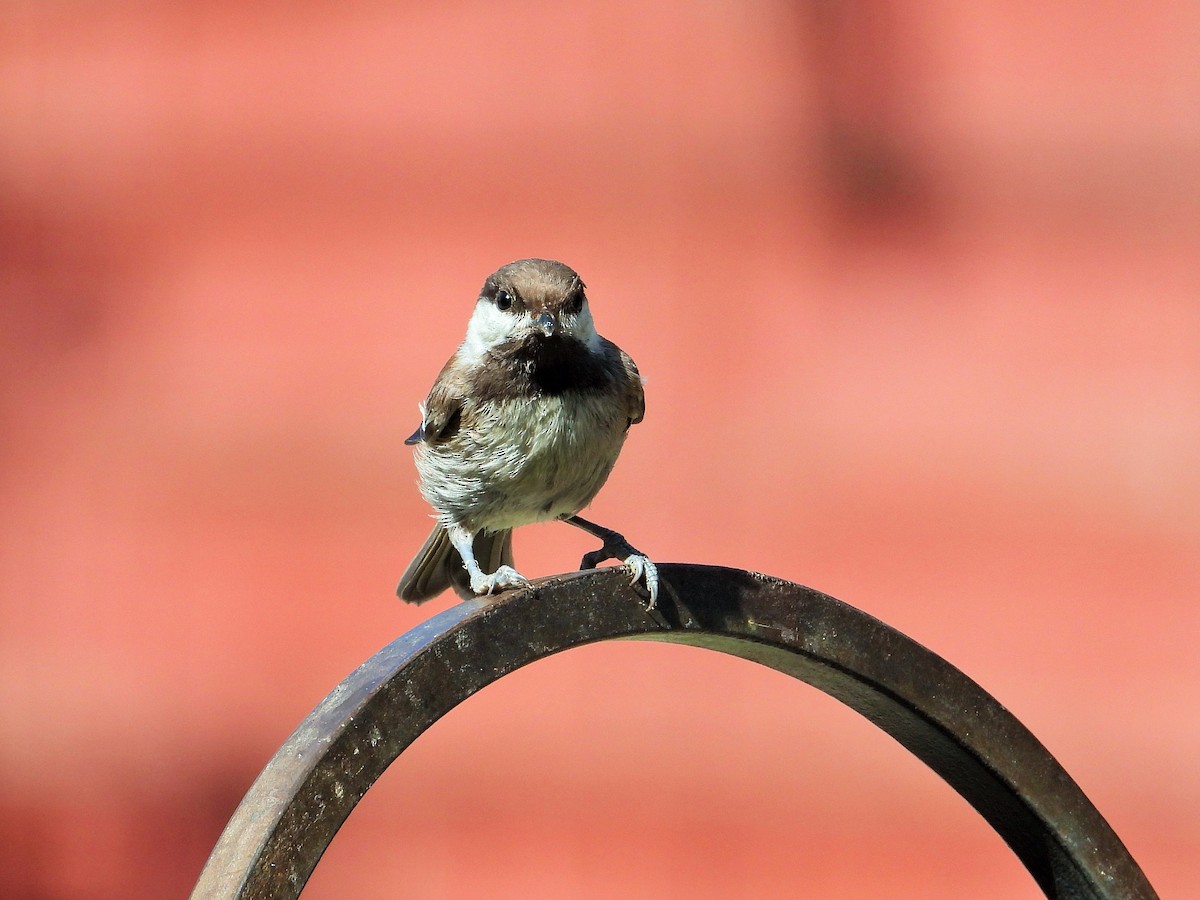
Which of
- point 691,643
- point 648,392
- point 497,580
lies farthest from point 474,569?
point 648,392

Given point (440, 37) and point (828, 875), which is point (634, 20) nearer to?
point (440, 37)

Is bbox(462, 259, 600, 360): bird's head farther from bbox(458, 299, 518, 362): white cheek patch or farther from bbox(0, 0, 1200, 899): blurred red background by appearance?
bbox(0, 0, 1200, 899): blurred red background

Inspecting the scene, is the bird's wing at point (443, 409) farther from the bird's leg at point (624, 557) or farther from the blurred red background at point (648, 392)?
the blurred red background at point (648, 392)

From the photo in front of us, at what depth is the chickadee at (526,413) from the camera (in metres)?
1.71

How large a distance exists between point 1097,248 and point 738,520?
0.98m

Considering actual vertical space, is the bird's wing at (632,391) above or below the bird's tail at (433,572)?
above

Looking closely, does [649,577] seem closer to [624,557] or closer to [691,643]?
[691,643]

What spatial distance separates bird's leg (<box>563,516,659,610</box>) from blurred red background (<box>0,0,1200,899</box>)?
3.11 feet

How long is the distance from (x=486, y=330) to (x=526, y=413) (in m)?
0.15

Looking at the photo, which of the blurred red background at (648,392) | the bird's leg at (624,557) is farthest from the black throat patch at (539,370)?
the blurred red background at (648,392)

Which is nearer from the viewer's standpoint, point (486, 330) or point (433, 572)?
point (486, 330)

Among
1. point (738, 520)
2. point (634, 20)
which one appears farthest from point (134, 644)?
point (634, 20)

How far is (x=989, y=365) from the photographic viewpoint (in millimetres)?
2811

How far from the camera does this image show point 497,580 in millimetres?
1620
